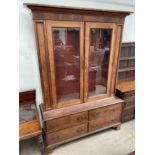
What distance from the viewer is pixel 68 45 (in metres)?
1.73

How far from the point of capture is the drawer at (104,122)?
205cm

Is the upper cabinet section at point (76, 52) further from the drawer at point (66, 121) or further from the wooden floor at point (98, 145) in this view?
→ the wooden floor at point (98, 145)

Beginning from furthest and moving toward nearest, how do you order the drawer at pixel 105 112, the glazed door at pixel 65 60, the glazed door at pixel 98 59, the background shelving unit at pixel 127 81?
1. the background shelving unit at pixel 127 81
2. the drawer at pixel 105 112
3. the glazed door at pixel 98 59
4. the glazed door at pixel 65 60

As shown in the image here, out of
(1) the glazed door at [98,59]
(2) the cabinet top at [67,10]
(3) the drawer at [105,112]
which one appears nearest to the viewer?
(2) the cabinet top at [67,10]

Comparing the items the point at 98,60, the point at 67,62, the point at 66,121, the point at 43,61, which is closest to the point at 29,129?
the point at 66,121

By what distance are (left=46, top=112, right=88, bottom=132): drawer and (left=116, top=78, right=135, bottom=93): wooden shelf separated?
79 cm

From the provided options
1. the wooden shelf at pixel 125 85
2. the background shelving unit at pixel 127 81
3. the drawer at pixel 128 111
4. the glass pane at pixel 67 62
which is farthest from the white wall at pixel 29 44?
the drawer at pixel 128 111

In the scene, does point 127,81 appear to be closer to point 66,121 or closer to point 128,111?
point 128,111

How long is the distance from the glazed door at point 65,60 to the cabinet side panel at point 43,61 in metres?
0.06

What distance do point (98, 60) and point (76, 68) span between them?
1.20 ft

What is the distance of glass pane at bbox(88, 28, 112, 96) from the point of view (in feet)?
5.96

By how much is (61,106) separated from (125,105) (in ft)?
3.68
